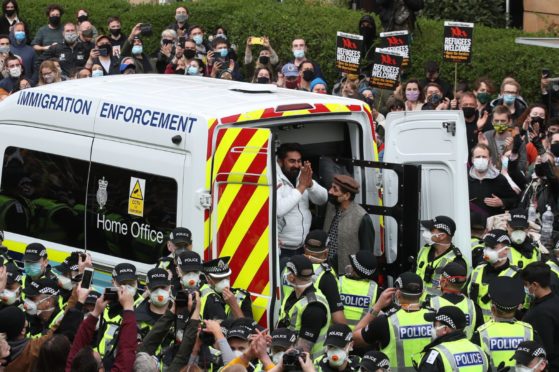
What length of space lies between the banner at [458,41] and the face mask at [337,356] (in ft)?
26.4

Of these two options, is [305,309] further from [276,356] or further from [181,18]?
[181,18]

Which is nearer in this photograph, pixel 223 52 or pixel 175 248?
pixel 175 248

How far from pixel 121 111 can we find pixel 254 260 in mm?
1651

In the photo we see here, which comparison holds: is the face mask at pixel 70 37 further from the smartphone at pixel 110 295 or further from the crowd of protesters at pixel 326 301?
the smartphone at pixel 110 295

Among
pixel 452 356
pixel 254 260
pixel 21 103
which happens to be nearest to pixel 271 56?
pixel 21 103

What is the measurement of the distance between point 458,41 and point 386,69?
1.07m

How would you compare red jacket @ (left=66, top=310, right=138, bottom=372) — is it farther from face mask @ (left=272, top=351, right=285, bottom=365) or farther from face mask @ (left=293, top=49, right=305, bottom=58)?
face mask @ (left=293, top=49, right=305, bottom=58)

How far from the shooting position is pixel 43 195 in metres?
11.4

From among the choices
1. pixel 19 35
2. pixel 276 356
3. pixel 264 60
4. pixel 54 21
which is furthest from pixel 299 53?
Result: pixel 276 356

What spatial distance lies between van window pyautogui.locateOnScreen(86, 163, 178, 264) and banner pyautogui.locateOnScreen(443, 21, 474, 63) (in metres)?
6.41

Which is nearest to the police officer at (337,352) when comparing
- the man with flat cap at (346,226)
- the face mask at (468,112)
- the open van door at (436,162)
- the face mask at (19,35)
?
the man with flat cap at (346,226)

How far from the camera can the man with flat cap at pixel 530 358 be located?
8.62 metres

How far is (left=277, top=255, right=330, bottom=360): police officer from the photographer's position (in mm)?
9680

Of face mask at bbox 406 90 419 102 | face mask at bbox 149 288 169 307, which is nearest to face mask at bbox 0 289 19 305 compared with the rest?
face mask at bbox 149 288 169 307
